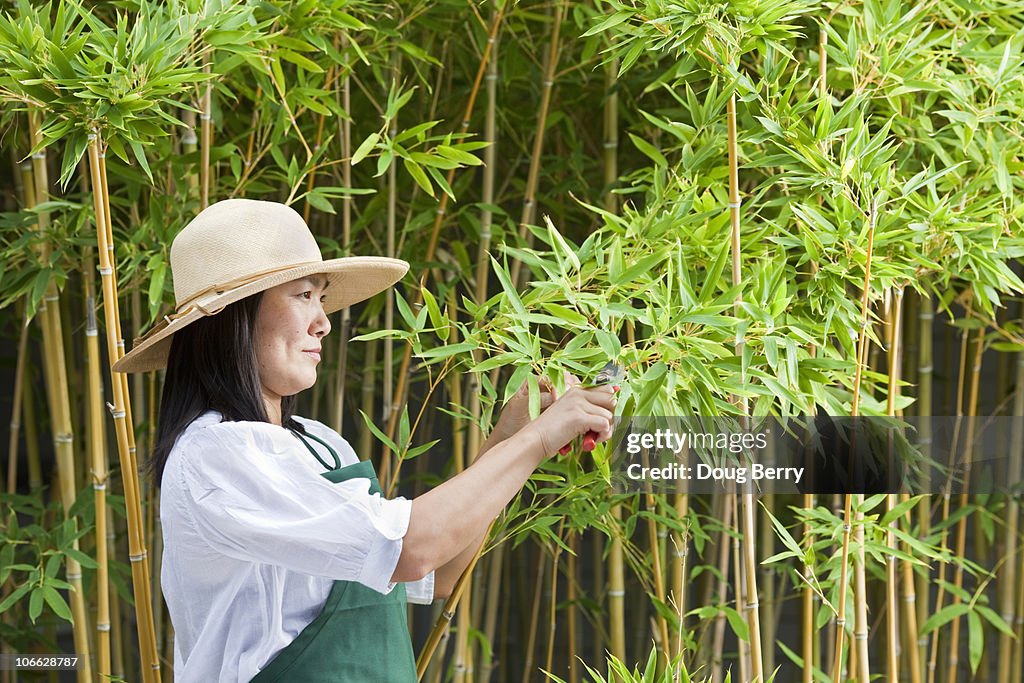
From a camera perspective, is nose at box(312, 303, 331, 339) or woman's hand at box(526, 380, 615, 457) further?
nose at box(312, 303, 331, 339)

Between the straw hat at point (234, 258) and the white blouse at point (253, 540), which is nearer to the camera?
the white blouse at point (253, 540)

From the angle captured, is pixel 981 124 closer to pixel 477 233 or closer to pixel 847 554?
pixel 847 554

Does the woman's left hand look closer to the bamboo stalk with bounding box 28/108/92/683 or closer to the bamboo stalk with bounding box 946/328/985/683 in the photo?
the bamboo stalk with bounding box 28/108/92/683

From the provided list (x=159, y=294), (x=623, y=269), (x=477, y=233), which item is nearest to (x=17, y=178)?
(x=159, y=294)

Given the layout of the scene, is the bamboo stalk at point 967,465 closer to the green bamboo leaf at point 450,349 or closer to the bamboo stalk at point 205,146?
the green bamboo leaf at point 450,349

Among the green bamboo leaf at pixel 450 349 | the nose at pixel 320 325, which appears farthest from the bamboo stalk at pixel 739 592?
the nose at pixel 320 325

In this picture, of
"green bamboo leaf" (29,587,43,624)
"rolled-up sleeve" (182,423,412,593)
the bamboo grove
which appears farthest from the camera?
"green bamboo leaf" (29,587,43,624)

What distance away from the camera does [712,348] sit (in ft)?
4.78

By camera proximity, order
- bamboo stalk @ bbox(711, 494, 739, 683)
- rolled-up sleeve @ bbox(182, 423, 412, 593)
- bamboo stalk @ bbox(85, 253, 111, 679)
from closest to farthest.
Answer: rolled-up sleeve @ bbox(182, 423, 412, 593)
bamboo stalk @ bbox(85, 253, 111, 679)
bamboo stalk @ bbox(711, 494, 739, 683)

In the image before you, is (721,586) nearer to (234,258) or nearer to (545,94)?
(545,94)

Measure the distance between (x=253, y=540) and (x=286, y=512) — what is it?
5 cm

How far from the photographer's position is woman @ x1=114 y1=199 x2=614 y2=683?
119 centimetres

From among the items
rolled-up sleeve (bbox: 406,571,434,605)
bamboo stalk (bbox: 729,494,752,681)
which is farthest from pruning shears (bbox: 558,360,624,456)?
bamboo stalk (bbox: 729,494,752,681)

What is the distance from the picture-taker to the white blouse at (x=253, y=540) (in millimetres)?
1175
